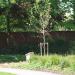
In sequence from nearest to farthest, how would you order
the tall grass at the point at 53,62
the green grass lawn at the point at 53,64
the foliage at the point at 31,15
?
the green grass lawn at the point at 53,64 < the tall grass at the point at 53,62 < the foliage at the point at 31,15

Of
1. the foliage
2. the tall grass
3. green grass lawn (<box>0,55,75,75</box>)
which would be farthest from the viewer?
the foliage

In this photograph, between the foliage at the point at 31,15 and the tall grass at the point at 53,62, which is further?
the foliage at the point at 31,15

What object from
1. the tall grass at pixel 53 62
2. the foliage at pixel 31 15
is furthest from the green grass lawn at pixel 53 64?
the foliage at pixel 31 15

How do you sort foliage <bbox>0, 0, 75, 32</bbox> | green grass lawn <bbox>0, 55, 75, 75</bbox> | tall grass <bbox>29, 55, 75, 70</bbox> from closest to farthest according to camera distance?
1. green grass lawn <bbox>0, 55, 75, 75</bbox>
2. tall grass <bbox>29, 55, 75, 70</bbox>
3. foliage <bbox>0, 0, 75, 32</bbox>

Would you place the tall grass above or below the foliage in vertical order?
below

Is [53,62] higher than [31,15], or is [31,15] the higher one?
[31,15]

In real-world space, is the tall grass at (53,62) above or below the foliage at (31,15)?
below

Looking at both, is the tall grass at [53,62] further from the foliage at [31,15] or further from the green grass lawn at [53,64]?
the foliage at [31,15]

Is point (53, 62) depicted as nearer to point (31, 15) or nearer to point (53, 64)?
point (53, 64)

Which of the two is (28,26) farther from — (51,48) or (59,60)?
(59,60)

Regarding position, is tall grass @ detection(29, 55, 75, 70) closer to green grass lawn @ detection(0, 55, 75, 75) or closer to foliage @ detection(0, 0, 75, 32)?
green grass lawn @ detection(0, 55, 75, 75)

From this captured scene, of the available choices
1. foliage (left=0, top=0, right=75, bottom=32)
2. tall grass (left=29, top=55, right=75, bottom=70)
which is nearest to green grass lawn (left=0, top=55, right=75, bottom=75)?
tall grass (left=29, top=55, right=75, bottom=70)

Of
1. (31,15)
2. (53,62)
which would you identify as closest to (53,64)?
(53,62)

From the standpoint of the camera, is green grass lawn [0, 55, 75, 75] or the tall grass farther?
the tall grass
